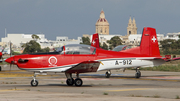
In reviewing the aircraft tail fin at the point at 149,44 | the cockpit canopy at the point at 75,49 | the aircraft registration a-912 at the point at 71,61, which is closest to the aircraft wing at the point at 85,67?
the aircraft registration a-912 at the point at 71,61

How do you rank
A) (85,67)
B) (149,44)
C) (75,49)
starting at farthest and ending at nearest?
1. (149,44)
2. (75,49)
3. (85,67)

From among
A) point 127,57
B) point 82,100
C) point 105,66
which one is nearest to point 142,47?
point 127,57

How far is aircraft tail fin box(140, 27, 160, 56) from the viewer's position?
2122cm

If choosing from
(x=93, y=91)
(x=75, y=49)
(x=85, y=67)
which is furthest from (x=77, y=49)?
(x=93, y=91)

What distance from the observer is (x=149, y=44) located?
71.0 feet

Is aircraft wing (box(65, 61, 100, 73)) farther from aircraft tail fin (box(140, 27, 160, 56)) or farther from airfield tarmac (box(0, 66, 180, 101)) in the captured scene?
aircraft tail fin (box(140, 27, 160, 56))

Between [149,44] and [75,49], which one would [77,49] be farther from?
[149,44]

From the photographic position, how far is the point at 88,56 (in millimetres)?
15992

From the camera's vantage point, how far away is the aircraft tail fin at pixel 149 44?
21219 millimetres

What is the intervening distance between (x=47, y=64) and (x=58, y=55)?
0.69 metres

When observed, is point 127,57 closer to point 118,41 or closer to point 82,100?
point 82,100

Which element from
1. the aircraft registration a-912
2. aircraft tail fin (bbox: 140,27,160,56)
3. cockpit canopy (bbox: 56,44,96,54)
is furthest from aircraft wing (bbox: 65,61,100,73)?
aircraft tail fin (bbox: 140,27,160,56)

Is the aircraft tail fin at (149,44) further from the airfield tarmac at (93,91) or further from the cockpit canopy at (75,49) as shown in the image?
the cockpit canopy at (75,49)

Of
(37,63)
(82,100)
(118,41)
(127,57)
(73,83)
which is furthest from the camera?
(118,41)
